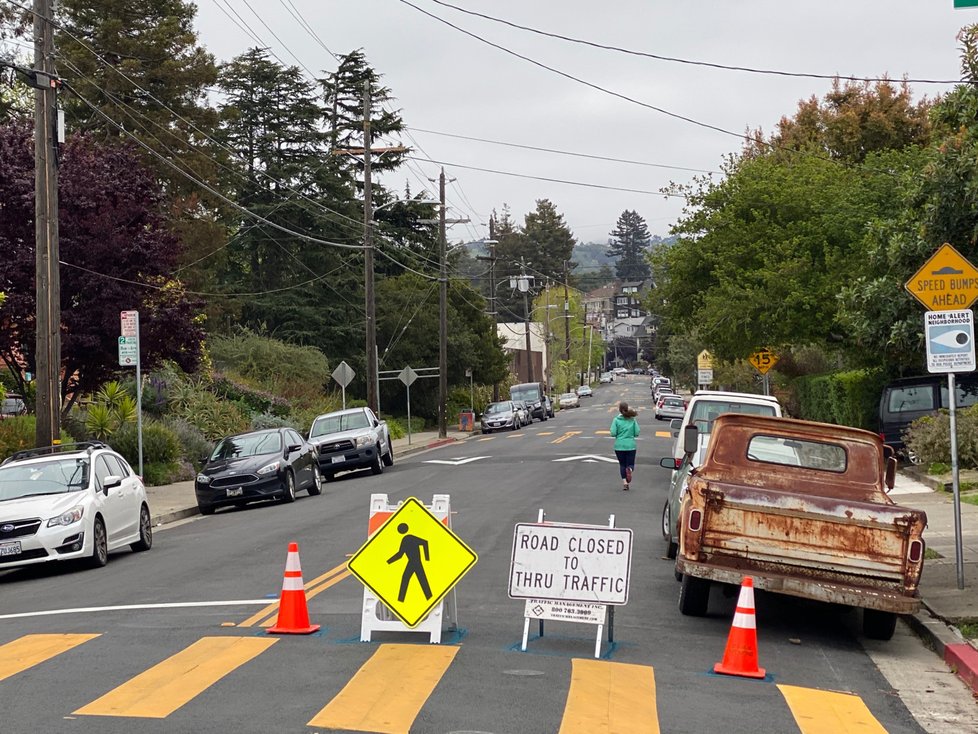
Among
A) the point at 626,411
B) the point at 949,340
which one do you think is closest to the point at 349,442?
the point at 626,411

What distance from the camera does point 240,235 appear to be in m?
63.8

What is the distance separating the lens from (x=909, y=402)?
2631 cm

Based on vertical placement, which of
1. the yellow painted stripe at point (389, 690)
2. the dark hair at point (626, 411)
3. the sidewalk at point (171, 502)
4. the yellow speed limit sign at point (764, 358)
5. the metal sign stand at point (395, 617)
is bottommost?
the sidewalk at point (171, 502)

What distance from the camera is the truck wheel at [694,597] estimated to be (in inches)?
439

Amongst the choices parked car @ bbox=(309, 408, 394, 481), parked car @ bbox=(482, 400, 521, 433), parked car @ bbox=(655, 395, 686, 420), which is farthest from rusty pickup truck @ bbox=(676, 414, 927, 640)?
parked car @ bbox=(655, 395, 686, 420)

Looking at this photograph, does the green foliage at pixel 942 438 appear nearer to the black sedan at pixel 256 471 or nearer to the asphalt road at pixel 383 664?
the asphalt road at pixel 383 664

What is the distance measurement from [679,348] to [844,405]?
48.6 m

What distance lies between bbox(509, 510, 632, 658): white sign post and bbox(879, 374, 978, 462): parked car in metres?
17.6

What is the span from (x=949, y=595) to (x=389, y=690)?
6401mm

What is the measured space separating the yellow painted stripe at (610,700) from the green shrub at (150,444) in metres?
22.4

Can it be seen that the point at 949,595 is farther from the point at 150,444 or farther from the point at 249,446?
the point at 150,444

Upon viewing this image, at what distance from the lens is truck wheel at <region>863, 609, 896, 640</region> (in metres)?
10.8

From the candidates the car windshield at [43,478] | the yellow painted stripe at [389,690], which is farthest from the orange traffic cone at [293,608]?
the car windshield at [43,478]

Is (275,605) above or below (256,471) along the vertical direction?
below
